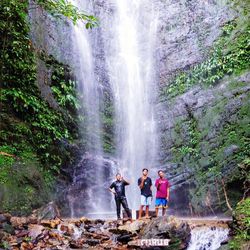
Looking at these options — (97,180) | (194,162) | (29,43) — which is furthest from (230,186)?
(29,43)

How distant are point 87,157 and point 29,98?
3.42 meters

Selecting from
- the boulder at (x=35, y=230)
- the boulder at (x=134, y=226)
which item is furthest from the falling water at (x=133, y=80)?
the boulder at (x=35, y=230)

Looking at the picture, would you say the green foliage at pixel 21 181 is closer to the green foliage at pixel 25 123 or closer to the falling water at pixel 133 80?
the green foliage at pixel 25 123

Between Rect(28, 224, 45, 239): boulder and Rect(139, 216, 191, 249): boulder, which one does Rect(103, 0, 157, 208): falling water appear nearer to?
Rect(139, 216, 191, 249): boulder

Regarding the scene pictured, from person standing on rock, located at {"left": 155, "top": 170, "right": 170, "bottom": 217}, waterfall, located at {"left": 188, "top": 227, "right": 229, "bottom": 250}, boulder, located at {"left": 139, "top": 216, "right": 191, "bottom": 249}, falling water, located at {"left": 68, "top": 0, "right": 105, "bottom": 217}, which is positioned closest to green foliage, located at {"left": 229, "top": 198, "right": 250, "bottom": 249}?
waterfall, located at {"left": 188, "top": 227, "right": 229, "bottom": 250}

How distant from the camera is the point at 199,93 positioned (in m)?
15.7

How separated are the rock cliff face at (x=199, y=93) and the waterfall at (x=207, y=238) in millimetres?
3651

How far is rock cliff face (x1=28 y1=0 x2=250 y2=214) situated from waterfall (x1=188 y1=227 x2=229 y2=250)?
3651 millimetres

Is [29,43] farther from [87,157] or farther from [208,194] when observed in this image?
[208,194]

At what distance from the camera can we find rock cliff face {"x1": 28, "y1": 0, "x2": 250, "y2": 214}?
536 inches

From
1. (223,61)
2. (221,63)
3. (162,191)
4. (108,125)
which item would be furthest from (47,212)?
(223,61)

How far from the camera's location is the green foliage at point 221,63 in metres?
15.3

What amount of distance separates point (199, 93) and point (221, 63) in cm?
157

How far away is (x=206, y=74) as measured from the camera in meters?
15.9
